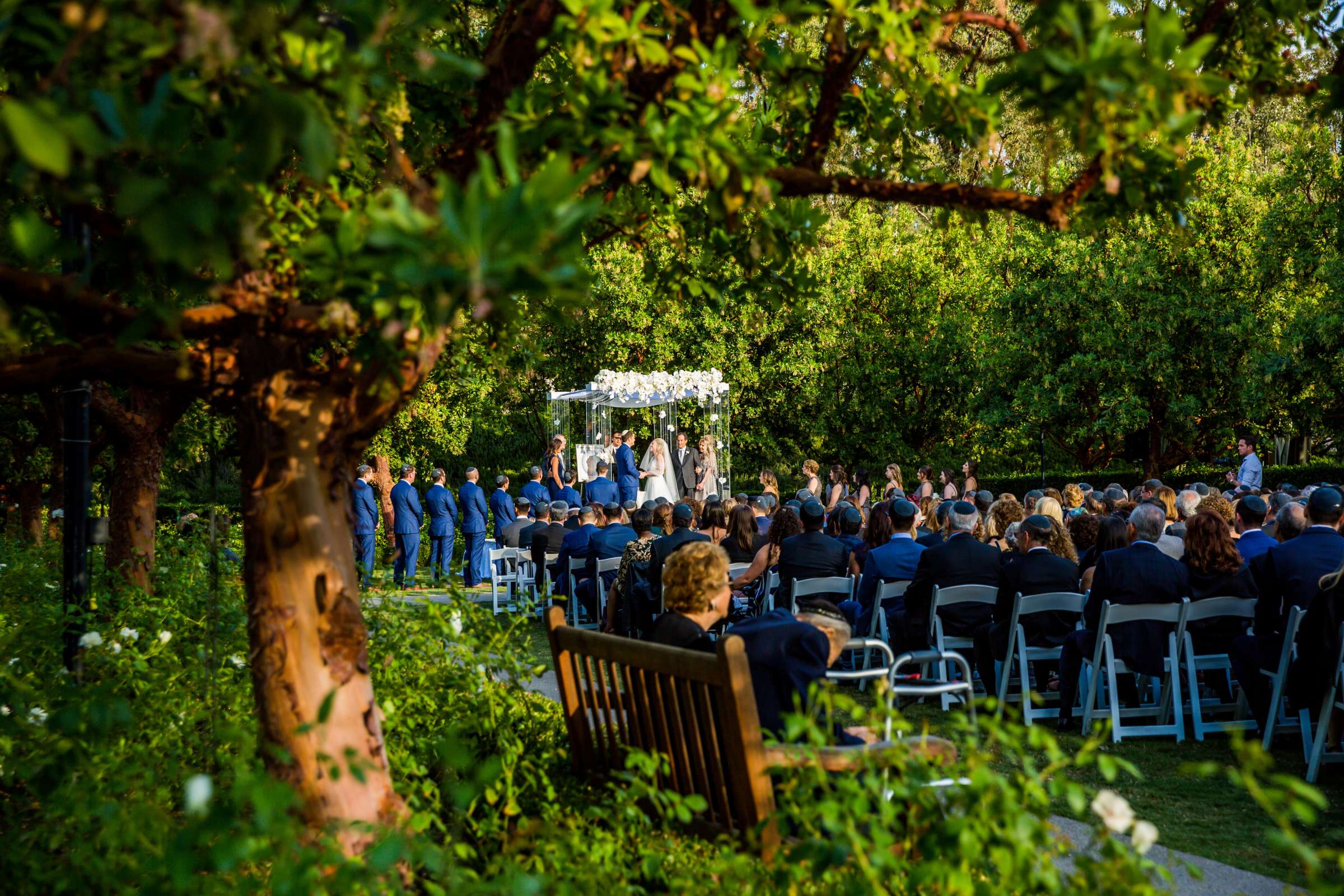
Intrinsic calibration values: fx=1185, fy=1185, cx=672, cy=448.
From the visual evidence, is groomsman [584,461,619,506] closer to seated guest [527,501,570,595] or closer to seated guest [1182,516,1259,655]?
seated guest [527,501,570,595]

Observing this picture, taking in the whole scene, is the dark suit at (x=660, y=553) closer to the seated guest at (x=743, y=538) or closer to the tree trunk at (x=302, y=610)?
the seated guest at (x=743, y=538)

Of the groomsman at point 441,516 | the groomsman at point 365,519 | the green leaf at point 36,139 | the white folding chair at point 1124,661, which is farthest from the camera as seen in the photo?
the groomsman at point 441,516

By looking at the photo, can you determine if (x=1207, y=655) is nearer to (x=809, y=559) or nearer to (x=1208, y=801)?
(x=1208, y=801)

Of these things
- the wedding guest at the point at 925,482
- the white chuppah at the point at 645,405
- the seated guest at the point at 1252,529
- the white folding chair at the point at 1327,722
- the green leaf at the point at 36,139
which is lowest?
the white folding chair at the point at 1327,722

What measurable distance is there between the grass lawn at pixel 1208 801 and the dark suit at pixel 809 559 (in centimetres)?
166

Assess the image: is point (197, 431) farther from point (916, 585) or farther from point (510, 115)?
point (510, 115)

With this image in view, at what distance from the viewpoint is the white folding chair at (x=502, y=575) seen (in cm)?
1337

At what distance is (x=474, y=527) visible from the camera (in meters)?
17.2

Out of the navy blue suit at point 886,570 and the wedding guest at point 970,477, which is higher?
the wedding guest at point 970,477

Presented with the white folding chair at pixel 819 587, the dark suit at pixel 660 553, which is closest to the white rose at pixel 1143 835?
the white folding chair at pixel 819 587

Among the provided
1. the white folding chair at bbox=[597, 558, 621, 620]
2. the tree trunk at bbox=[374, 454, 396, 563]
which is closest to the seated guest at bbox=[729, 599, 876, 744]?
the white folding chair at bbox=[597, 558, 621, 620]

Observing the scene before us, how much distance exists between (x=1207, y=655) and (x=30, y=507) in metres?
18.9

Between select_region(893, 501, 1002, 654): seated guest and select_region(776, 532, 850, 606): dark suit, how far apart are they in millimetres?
700

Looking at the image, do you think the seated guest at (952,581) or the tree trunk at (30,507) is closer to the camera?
the seated guest at (952,581)
